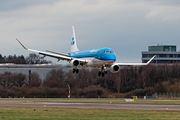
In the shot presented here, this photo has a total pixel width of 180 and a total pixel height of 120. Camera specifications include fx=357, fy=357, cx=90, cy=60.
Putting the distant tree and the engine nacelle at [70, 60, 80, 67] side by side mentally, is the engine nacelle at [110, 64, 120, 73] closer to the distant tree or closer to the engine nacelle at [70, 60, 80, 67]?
the engine nacelle at [70, 60, 80, 67]

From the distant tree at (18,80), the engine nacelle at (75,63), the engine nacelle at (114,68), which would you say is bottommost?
the distant tree at (18,80)

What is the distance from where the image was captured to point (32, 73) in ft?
561

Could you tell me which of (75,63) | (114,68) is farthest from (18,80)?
(114,68)

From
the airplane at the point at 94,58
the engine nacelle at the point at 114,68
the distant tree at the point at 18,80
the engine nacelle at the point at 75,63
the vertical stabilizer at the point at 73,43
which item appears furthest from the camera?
the distant tree at the point at 18,80

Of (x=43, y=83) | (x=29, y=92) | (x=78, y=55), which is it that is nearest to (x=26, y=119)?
(x=78, y=55)

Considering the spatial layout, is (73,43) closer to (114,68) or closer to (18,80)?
(114,68)

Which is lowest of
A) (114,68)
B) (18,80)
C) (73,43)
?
(18,80)

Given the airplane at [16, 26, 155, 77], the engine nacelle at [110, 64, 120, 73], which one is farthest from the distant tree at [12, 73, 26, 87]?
the engine nacelle at [110, 64, 120, 73]

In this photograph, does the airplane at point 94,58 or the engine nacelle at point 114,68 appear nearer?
the airplane at point 94,58

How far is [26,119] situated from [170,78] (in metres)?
126

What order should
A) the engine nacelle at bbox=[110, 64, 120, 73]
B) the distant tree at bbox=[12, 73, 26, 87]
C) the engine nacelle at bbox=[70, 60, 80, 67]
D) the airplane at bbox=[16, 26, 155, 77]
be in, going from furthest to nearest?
Answer: the distant tree at bbox=[12, 73, 26, 87]
the engine nacelle at bbox=[110, 64, 120, 73]
the engine nacelle at bbox=[70, 60, 80, 67]
the airplane at bbox=[16, 26, 155, 77]

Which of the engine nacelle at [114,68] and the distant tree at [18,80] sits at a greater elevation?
the engine nacelle at [114,68]

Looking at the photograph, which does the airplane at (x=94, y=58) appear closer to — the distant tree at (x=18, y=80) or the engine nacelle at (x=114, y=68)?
the engine nacelle at (x=114, y=68)

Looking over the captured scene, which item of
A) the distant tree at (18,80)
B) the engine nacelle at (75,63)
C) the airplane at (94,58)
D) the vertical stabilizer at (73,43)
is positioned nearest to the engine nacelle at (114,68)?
the airplane at (94,58)
